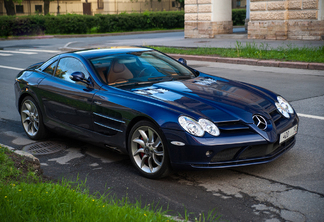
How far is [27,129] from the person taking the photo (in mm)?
6293

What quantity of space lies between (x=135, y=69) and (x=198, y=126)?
5.45 feet

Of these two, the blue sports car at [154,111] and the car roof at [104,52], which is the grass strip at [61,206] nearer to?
the blue sports car at [154,111]

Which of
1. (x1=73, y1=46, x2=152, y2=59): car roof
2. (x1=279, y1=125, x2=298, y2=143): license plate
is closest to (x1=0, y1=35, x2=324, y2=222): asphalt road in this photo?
(x1=279, y1=125, x2=298, y2=143): license plate

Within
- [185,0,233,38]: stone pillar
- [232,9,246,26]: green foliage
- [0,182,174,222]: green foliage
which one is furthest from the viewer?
[232,9,246,26]: green foliage

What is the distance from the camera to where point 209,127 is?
414 cm

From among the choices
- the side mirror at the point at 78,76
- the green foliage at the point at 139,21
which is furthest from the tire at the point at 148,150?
the green foliage at the point at 139,21

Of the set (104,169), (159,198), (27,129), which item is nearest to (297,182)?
(159,198)

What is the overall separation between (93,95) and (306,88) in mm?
5897

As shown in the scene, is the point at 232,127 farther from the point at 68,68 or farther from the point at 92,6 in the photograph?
the point at 92,6

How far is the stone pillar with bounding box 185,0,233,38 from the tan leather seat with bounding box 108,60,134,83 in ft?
64.2

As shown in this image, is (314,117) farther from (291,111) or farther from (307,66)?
(307,66)

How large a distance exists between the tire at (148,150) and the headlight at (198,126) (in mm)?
277

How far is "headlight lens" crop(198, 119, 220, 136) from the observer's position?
4113 millimetres

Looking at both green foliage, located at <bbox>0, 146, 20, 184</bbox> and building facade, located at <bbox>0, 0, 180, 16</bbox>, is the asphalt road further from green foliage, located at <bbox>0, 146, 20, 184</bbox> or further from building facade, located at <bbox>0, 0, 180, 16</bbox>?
building facade, located at <bbox>0, 0, 180, 16</bbox>
